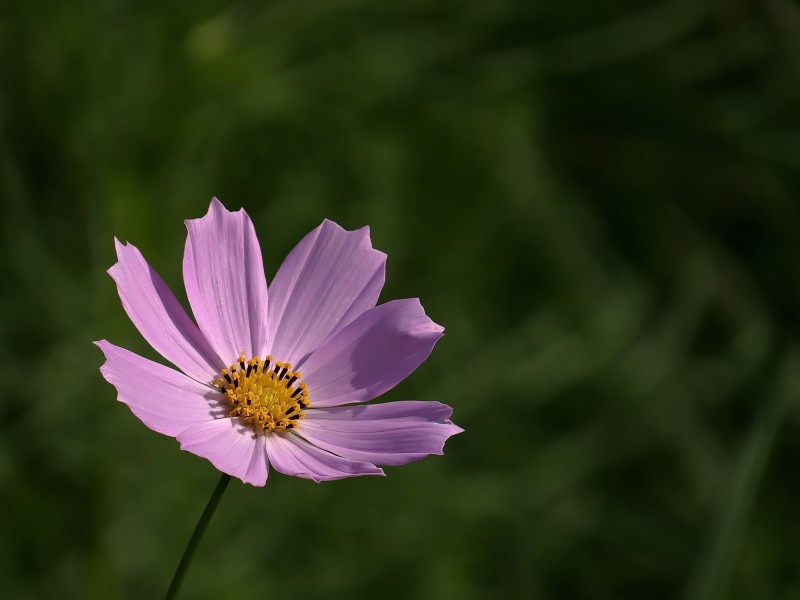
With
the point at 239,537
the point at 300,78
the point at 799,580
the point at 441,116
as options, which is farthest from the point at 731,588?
the point at 300,78

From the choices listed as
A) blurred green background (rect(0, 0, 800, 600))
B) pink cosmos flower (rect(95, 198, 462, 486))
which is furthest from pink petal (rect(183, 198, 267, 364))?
blurred green background (rect(0, 0, 800, 600))

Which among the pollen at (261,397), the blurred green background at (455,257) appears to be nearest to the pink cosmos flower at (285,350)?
the pollen at (261,397)

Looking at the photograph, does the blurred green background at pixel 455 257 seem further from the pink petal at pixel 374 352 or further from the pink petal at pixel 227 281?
the pink petal at pixel 227 281

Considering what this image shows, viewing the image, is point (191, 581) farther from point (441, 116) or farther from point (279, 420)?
point (441, 116)

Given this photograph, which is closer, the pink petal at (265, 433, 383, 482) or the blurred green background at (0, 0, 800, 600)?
the pink petal at (265, 433, 383, 482)

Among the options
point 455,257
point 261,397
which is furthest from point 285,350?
point 455,257

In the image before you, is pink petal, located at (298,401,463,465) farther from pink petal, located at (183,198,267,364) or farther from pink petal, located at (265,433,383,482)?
pink petal, located at (183,198,267,364)
